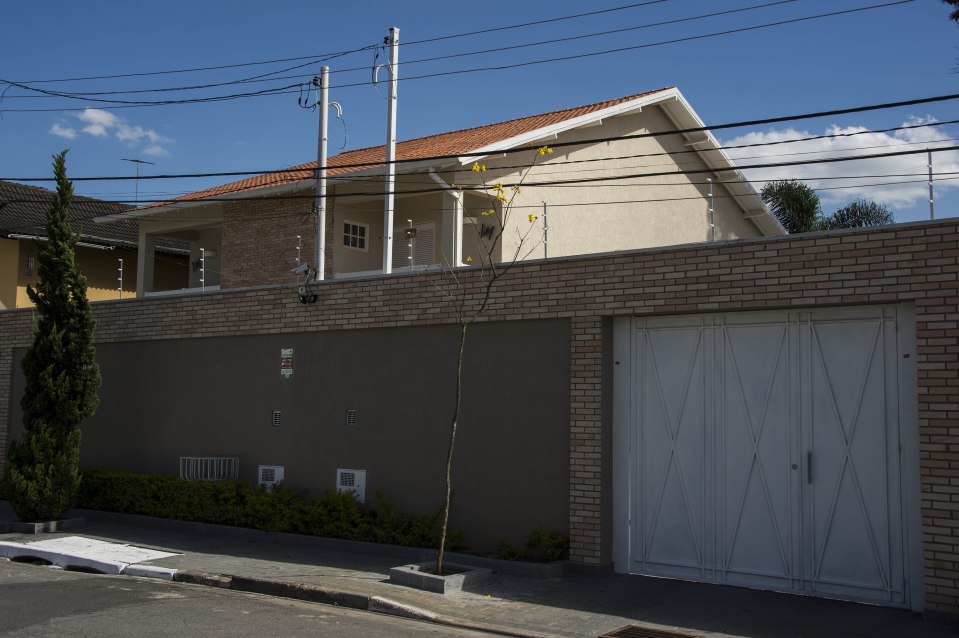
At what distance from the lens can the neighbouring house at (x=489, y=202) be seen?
65.7ft

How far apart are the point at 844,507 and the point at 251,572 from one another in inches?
271

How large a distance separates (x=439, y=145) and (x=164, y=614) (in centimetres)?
1492

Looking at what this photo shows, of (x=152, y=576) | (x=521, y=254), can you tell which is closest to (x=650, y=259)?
(x=152, y=576)

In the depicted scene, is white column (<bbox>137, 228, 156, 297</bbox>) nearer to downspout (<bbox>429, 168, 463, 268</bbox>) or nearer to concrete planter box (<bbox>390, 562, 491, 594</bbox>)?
downspout (<bbox>429, 168, 463, 268</bbox>)

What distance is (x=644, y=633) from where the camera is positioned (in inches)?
346

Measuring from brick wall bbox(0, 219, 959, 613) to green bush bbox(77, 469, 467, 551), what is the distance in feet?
8.21

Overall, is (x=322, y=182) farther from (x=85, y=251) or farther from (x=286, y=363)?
(x=85, y=251)

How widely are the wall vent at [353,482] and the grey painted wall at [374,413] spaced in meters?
0.13

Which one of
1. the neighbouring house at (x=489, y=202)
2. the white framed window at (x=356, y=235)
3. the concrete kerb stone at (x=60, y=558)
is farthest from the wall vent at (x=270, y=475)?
the white framed window at (x=356, y=235)

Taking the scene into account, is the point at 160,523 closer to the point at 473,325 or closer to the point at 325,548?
the point at 325,548

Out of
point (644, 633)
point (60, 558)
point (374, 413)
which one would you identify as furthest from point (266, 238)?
point (644, 633)

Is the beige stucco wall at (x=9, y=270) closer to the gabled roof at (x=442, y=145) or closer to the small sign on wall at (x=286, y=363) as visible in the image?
the gabled roof at (x=442, y=145)

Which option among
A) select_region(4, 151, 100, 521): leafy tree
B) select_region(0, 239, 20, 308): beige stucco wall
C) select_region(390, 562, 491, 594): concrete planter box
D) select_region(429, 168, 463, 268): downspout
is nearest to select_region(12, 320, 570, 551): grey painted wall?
select_region(390, 562, 491, 594): concrete planter box

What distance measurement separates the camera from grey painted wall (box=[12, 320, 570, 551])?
12.2 m
